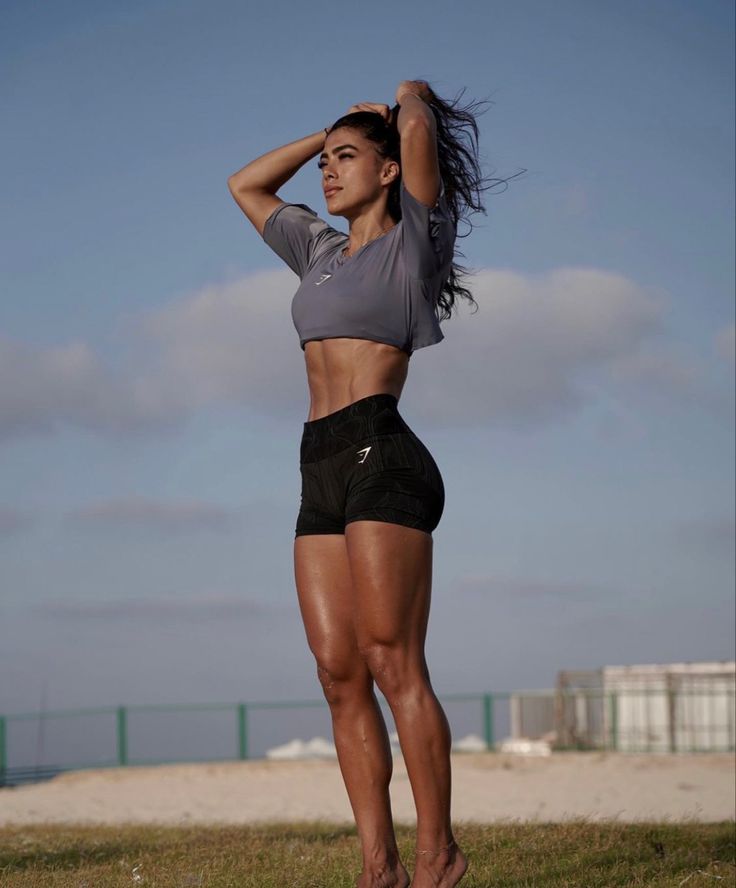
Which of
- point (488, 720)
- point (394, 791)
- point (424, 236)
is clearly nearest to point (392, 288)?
point (424, 236)

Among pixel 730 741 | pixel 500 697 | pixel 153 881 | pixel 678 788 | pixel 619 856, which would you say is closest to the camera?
pixel 153 881

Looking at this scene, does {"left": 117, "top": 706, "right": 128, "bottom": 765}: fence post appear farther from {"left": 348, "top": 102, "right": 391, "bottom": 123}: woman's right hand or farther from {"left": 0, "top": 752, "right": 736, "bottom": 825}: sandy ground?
{"left": 348, "top": 102, "right": 391, "bottom": 123}: woman's right hand

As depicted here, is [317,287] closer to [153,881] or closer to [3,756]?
[153,881]

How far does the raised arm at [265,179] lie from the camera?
458cm

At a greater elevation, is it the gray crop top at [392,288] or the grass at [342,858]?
the gray crop top at [392,288]

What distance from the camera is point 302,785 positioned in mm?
17000

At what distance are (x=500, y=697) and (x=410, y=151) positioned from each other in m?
Result: 19.8

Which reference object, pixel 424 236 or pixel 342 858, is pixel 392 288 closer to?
pixel 424 236

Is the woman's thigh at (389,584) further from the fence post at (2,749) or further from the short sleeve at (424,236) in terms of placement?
the fence post at (2,749)

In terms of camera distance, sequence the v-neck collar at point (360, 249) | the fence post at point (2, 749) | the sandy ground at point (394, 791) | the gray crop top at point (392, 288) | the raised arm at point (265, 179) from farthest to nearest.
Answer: the fence post at point (2, 749) → the sandy ground at point (394, 791) → the raised arm at point (265, 179) → the v-neck collar at point (360, 249) → the gray crop top at point (392, 288)

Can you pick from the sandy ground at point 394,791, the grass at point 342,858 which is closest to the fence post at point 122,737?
the sandy ground at point 394,791

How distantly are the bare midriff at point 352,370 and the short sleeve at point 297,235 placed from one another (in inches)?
19.9

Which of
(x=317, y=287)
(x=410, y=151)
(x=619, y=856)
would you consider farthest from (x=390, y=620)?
(x=619, y=856)

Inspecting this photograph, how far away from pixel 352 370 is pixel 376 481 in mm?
382
